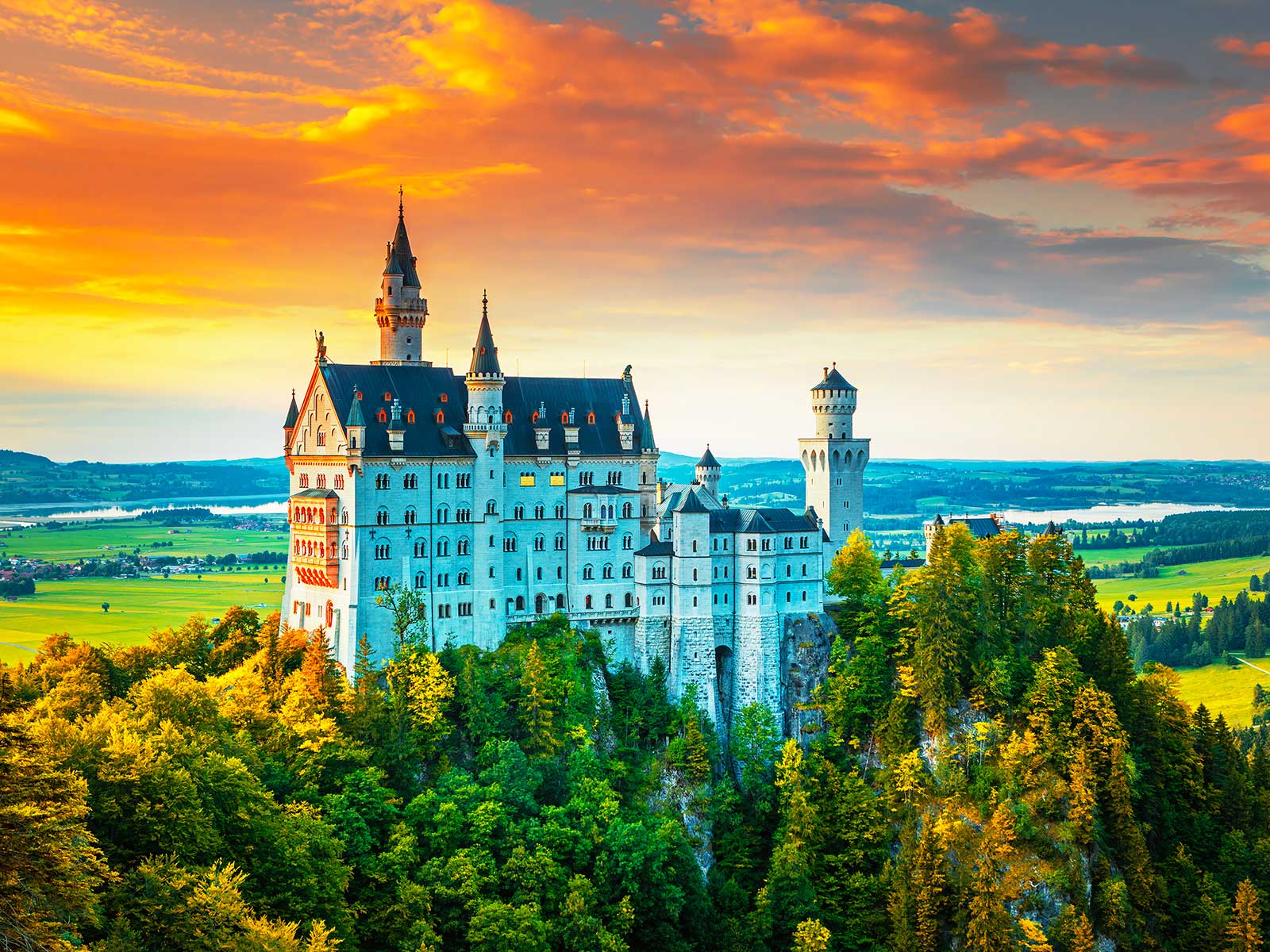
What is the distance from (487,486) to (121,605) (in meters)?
67.7

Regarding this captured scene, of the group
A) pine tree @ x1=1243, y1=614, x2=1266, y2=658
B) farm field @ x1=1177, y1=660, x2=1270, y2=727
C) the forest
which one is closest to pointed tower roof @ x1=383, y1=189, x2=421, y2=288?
the forest

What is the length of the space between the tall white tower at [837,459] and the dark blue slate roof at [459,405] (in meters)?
18.0

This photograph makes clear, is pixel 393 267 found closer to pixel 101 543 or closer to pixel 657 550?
pixel 657 550

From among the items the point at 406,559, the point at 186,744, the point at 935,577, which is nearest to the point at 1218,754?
the point at 935,577

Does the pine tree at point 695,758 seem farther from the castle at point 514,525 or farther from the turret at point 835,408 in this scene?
the turret at point 835,408

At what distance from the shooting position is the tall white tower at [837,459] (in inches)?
→ 4058

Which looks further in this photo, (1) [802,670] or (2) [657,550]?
(1) [802,670]

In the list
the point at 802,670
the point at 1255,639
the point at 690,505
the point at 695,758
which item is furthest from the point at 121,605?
the point at 1255,639

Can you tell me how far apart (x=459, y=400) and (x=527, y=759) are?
26.2 m

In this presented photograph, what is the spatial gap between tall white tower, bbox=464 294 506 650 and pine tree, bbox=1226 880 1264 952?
51.8 meters

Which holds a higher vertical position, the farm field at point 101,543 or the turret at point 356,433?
the turret at point 356,433

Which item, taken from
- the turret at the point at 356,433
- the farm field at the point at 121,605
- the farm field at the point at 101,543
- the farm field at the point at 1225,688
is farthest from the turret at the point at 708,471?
the farm field at the point at 101,543

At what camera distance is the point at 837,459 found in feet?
339

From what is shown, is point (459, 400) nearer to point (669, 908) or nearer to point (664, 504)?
point (664, 504)
